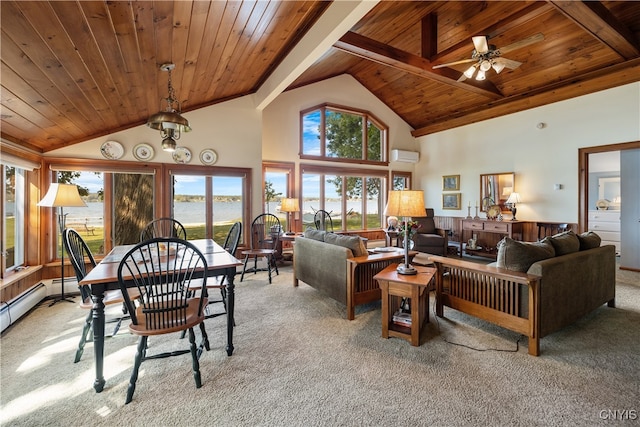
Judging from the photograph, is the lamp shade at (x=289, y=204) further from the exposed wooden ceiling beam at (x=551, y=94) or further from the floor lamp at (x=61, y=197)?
the exposed wooden ceiling beam at (x=551, y=94)

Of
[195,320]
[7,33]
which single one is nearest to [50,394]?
[195,320]

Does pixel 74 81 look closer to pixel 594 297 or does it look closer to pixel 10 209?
pixel 10 209

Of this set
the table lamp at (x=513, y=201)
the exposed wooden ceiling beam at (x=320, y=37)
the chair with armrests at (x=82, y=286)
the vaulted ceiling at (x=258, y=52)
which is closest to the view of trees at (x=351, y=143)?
the vaulted ceiling at (x=258, y=52)

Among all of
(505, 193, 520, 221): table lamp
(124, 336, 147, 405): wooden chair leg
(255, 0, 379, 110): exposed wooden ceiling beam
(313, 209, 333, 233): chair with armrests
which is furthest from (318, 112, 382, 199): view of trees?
(124, 336, 147, 405): wooden chair leg

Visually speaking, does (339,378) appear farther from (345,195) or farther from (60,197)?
(345,195)

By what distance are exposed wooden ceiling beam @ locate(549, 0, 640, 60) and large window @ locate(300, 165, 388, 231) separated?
15.0 feet

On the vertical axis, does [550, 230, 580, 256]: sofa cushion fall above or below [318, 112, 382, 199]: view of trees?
below

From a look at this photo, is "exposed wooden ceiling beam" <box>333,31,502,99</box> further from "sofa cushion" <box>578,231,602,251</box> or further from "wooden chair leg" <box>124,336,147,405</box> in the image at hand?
"wooden chair leg" <box>124,336,147,405</box>

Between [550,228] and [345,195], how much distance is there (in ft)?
14.0

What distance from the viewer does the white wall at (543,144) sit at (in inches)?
189

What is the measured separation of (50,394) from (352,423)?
1980mm

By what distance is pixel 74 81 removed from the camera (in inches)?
92.9

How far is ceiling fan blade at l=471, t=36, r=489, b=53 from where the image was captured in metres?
3.32

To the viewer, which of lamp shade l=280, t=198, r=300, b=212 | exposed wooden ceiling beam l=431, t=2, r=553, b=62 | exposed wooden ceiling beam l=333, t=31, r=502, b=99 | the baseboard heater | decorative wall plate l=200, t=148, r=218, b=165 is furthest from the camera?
lamp shade l=280, t=198, r=300, b=212
